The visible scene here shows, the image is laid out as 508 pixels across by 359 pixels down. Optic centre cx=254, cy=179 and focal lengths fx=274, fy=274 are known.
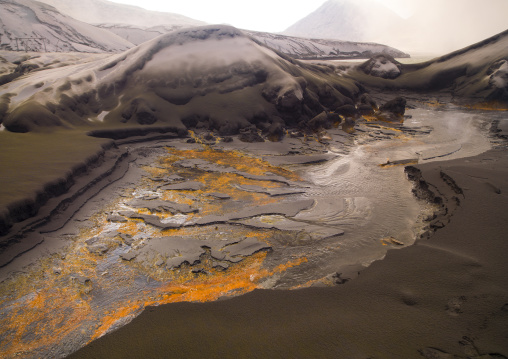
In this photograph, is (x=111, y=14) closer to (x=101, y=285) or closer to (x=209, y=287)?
(x=101, y=285)

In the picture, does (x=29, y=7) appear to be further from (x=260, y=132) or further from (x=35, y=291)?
(x=35, y=291)

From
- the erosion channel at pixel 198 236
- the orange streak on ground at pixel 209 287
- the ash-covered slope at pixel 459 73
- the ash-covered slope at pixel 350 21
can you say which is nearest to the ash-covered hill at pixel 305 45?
the ash-covered slope at pixel 459 73

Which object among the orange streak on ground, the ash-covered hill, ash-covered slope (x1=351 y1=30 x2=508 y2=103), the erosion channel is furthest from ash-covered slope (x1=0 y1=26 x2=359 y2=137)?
the ash-covered hill

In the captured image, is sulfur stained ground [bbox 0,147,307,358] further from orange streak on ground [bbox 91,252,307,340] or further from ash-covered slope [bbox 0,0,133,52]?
ash-covered slope [bbox 0,0,133,52]

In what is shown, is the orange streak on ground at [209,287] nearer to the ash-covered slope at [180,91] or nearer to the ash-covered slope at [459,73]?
the ash-covered slope at [180,91]

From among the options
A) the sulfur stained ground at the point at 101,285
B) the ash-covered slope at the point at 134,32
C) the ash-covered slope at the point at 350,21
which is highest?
the ash-covered slope at the point at 350,21

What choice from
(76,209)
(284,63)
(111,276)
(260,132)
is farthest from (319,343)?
(284,63)
